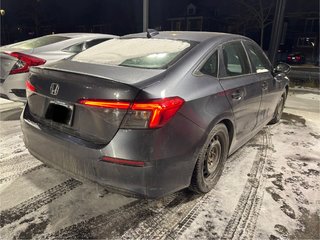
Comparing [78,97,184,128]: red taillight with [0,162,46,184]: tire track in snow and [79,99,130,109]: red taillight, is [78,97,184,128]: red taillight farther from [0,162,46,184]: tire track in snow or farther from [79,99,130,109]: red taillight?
[0,162,46,184]: tire track in snow

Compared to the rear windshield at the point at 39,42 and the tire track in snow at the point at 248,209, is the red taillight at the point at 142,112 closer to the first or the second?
the tire track in snow at the point at 248,209

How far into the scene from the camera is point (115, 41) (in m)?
3.36

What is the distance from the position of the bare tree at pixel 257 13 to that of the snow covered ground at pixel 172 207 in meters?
27.9

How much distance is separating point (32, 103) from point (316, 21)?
112ft

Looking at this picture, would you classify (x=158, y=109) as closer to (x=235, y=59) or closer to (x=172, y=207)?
(x=172, y=207)

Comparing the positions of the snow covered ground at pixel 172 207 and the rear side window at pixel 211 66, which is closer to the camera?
the snow covered ground at pixel 172 207

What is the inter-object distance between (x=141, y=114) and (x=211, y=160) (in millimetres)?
1138

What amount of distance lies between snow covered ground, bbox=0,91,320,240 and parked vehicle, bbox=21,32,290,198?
0.94ft

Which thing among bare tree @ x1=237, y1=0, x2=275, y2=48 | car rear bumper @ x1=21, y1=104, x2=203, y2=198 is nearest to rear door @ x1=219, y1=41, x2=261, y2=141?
car rear bumper @ x1=21, y1=104, x2=203, y2=198

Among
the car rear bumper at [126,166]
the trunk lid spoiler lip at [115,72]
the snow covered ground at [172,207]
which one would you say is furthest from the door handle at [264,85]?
the trunk lid spoiler lip at [115,72]

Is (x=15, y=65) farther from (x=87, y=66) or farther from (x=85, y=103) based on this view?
(x=85, y=103)

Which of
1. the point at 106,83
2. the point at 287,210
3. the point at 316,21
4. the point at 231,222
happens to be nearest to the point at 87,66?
the point at 106,83

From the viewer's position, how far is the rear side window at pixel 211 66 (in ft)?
8.54

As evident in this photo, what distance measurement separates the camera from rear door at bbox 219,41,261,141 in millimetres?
2879
